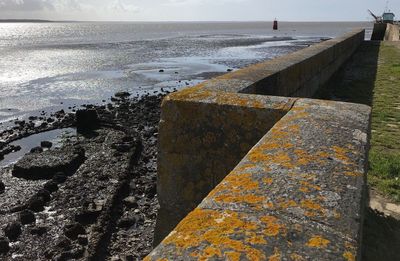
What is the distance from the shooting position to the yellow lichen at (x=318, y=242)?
125 centimetres

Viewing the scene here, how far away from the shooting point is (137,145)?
13266 mm

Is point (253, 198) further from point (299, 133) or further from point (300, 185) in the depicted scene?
point (299, 133)

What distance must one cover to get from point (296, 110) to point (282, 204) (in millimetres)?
1350

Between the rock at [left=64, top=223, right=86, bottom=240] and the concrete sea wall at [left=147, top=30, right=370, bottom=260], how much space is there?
464 centimetres

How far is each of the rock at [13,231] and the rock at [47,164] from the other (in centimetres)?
318

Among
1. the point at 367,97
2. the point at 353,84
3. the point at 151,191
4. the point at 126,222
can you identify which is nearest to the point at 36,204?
the point at 126,222

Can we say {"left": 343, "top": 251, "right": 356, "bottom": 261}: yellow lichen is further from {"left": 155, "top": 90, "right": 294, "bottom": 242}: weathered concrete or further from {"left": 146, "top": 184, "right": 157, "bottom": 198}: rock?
{"left": 146, "top": 184, "right": 157, "bottom": 198}: rock

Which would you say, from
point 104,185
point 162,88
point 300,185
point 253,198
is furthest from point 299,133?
point 162,88

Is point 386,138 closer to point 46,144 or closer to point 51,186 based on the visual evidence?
point 51,186

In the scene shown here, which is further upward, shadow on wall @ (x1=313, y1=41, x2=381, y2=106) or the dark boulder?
shadow on wall @ (x1=313, y1=41, x2=381, y2=106)

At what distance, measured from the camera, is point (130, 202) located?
29.1ft

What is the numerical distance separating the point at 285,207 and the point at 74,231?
6813 mm

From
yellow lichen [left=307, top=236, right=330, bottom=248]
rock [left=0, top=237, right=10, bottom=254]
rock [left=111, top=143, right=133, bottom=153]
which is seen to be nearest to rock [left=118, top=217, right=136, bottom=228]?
rock [left=0, top=237, right=10, bottom=254]

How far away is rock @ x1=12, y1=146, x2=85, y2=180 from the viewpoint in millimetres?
11094
